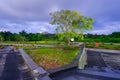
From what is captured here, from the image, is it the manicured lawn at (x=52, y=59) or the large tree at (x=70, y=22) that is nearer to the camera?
the manicured lawn at (x=52, y=59)

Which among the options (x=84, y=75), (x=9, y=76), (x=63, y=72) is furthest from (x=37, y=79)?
(x=84, y=75)

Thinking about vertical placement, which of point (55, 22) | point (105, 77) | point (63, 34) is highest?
point (55, 22)

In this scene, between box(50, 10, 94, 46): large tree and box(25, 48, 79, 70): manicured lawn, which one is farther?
box(50, 10, 94, 46): large tree

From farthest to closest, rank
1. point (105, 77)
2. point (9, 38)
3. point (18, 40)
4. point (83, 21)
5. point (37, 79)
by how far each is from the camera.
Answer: point (9, 38) < point (18, 40) < point (83, 21) < point (105, 77) < point (37, 79)

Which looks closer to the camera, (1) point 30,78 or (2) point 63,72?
(1) point 30,78

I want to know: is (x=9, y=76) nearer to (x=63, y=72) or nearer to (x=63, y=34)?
(x=63, y=72)

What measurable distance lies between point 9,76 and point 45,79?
2.08 meters

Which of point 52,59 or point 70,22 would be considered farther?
point 70,22

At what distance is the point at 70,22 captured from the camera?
98.5 ft

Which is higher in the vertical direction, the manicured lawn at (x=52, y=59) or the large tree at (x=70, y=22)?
the large tree at (x=70, y=22)

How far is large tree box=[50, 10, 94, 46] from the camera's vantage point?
29.7m

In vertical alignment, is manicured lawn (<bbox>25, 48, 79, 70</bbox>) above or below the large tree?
below

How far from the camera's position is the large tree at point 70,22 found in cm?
2970

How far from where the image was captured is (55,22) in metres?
30.5
